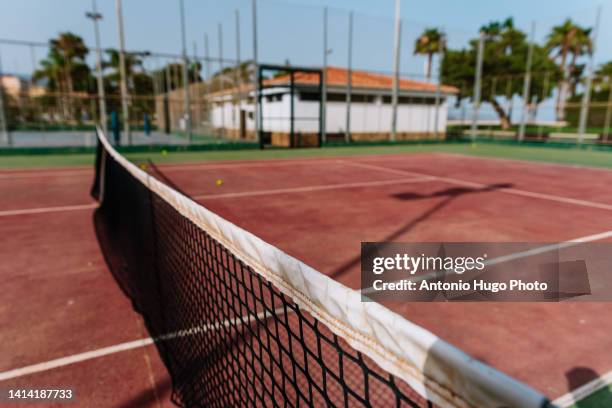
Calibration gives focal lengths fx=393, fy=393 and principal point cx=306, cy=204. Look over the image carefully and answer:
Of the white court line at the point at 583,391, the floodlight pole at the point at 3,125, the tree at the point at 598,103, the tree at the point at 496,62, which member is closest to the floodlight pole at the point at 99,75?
the floodlight pole at the point at 3,125

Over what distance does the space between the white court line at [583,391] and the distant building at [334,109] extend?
902 inches

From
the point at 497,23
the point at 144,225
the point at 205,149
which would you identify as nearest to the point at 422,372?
the point at 144,225

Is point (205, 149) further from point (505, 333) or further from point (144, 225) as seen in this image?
point (505, 333)

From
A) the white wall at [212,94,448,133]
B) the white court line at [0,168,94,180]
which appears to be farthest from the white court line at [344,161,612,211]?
the white wall at [212,94,448,133]

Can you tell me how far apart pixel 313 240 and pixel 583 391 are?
3658 millimetres

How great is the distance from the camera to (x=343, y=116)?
1122 inches

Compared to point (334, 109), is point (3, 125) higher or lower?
lower

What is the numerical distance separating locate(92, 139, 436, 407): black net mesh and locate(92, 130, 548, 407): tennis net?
1 cm

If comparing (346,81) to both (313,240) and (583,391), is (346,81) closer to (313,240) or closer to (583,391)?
(313,240)

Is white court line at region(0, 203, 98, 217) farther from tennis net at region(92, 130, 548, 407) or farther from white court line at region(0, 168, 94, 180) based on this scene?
white court line at region(0, 168, 94, 180)

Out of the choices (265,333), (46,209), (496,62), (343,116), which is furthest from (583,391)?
(496,62)

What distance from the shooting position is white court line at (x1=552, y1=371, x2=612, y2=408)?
2496mm

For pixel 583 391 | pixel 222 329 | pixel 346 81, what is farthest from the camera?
pixel 346 81

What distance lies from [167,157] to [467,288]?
15.3 meters
